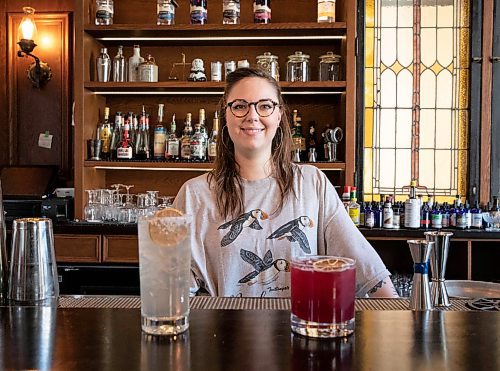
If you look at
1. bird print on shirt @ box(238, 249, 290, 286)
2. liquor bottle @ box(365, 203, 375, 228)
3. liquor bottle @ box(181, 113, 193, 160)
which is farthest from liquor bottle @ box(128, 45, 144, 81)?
bird print on shirt @ box(238, 249, 290, 286)

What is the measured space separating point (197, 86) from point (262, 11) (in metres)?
0.58

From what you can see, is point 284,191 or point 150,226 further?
point 284,191

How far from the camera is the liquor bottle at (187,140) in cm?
371

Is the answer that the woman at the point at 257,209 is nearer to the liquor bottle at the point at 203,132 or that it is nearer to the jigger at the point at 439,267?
the jigger at the point at 439,267

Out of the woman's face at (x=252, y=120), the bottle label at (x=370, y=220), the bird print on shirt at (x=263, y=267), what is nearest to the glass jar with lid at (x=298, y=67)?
the bottle label at (x=370, y=220)

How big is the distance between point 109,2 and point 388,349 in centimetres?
337

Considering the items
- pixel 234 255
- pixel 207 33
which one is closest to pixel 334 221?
pixel 234 255

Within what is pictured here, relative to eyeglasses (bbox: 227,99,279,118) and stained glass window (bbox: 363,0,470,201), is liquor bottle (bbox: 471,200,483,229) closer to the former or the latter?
stained glass window (bbox: 363,0,470,201)

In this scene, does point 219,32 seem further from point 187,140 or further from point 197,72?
point 187,140

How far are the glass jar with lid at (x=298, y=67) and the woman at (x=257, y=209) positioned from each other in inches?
66.9

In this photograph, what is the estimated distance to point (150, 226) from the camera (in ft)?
2.78

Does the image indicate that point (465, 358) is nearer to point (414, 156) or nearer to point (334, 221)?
point (334, 221)

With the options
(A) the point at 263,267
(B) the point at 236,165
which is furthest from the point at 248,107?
(A) the point at 263,267

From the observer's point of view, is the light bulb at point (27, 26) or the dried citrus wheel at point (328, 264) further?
the light bulb at point (27, 26)
